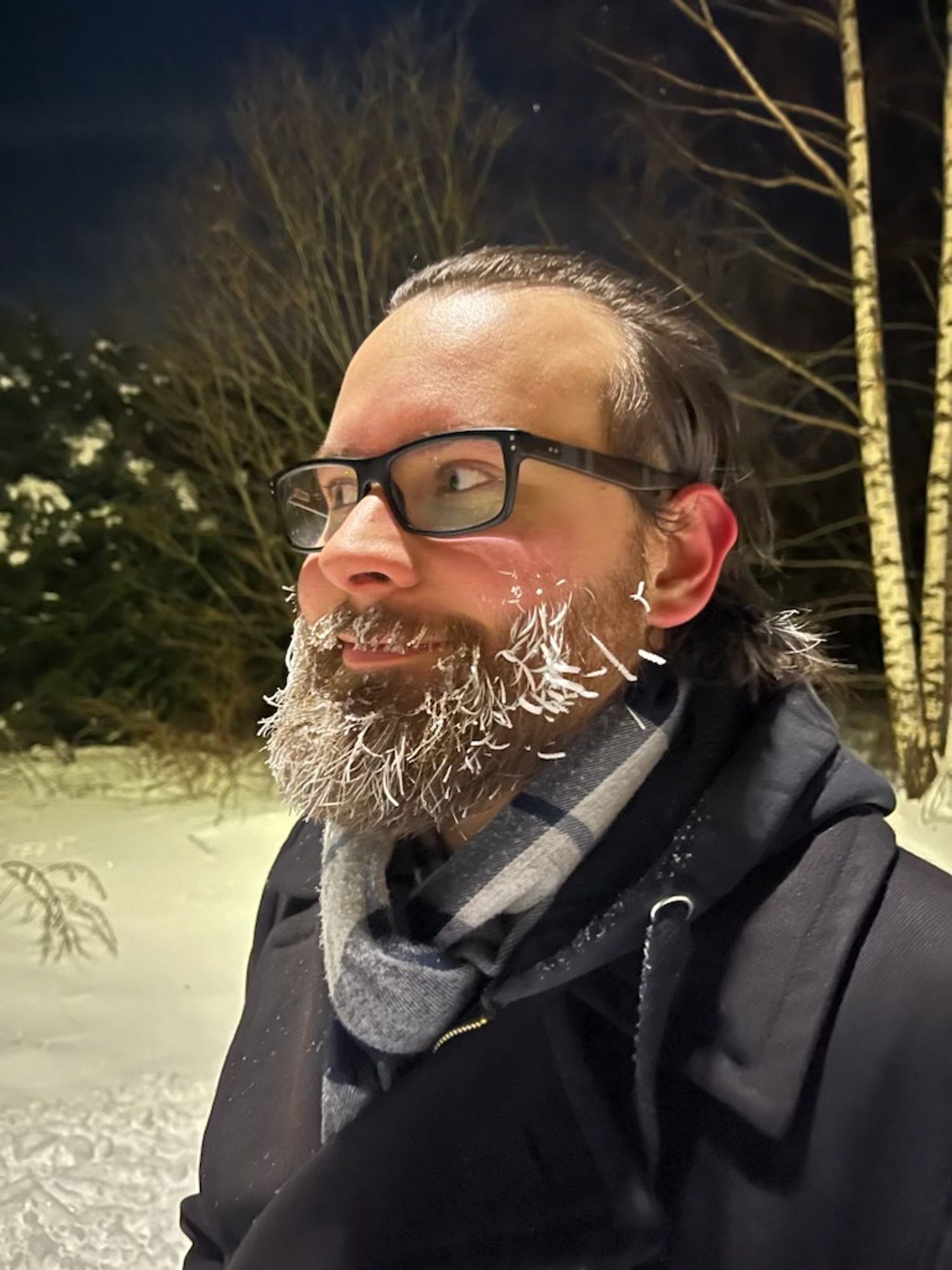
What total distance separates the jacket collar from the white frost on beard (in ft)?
0.61

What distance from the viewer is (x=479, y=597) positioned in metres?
0.70

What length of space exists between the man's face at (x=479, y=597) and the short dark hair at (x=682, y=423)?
0.11 feet

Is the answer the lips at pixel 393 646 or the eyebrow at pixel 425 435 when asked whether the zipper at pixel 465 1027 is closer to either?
the lips at pixel 393 646

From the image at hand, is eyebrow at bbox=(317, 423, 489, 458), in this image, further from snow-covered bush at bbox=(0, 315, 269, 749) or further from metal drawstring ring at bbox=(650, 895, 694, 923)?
snow-covered bush at bbox=(0, 315, 269, 749)

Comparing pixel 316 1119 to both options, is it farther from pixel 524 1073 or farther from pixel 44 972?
pixel 44 972

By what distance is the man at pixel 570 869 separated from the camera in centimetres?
59

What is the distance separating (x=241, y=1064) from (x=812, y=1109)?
549 mm

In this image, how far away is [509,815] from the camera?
2.25 feet

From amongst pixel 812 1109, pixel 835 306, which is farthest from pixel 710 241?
pixel 812 1109

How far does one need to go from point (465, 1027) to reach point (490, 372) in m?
0.49

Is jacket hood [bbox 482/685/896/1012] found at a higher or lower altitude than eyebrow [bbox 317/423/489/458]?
lower

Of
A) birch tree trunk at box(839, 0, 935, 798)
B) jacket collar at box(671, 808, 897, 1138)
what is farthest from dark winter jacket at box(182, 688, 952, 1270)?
birch tree trunk at box(839, 0, 935, 798)

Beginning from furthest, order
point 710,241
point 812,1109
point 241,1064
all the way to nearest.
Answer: point 710,241 < point 241,1064 < point 812,1109

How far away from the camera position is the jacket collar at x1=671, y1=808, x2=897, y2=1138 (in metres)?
0.58
